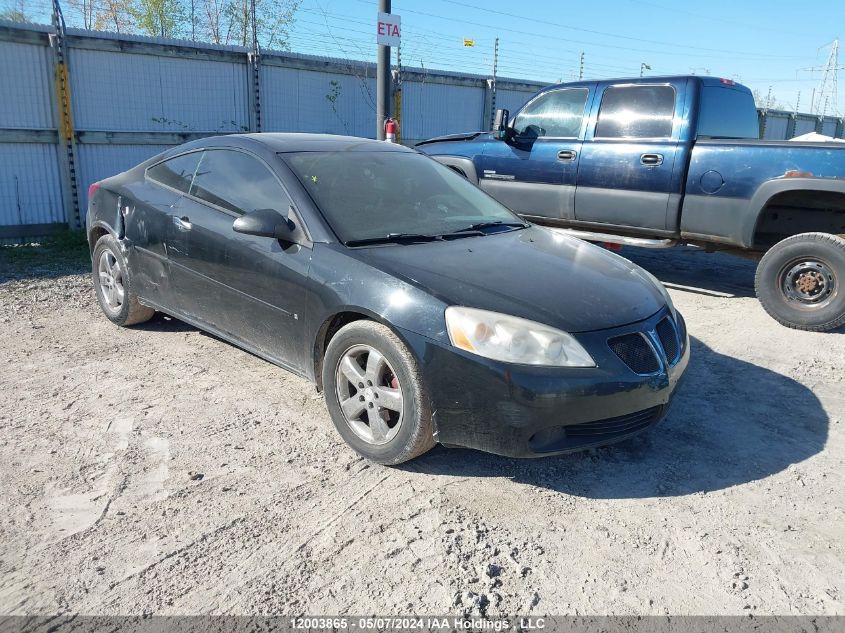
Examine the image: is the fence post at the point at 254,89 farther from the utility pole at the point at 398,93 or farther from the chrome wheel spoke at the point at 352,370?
the chrome wheel spoke at the point at 352,370

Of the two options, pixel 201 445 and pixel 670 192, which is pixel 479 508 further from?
pixel 670 192

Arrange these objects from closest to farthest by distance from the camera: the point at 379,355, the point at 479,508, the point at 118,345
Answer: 1. the point at 479,508
2. the point at 379,355
3. the point at 118,345

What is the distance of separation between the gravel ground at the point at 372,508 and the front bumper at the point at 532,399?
29cm

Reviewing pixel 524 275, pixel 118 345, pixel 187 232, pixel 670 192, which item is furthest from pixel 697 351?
pixel 118 345

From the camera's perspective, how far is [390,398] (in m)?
3.24

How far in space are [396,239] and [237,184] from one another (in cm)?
117

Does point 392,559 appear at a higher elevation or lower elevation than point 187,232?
lower

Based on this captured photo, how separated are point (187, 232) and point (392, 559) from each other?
2633mm

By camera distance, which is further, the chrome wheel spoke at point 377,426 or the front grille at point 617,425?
the chrome wheel spoke at point 377,426

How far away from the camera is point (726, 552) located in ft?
9.02

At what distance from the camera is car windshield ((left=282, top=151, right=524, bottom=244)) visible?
381 cm

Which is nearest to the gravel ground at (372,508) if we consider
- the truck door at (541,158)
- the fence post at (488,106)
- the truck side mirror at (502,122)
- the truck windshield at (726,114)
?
the truck windshield at (726,114)

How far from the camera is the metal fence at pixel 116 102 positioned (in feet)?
28.2

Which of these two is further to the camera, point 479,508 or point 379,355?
point 379,355
